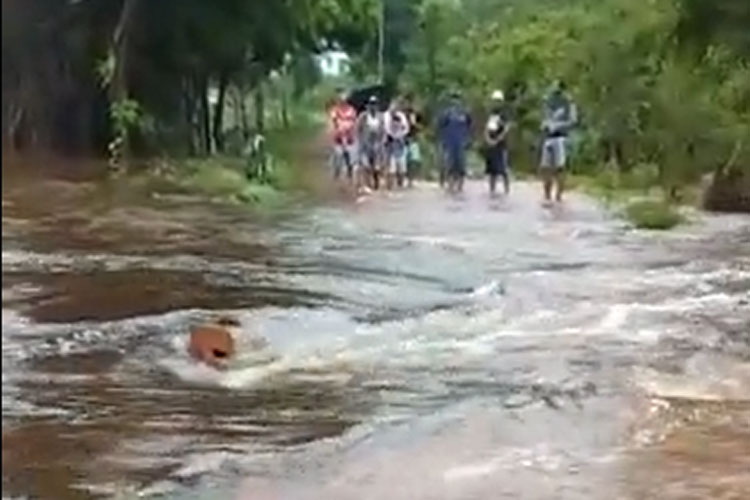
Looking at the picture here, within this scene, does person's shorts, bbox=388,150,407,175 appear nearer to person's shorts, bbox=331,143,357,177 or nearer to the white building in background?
person's shorts, bbox=331,143,357,177

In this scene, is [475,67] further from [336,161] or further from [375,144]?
[375,144]

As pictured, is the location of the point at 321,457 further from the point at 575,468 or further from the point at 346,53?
the point at 346,53

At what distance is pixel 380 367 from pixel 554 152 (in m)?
12.2

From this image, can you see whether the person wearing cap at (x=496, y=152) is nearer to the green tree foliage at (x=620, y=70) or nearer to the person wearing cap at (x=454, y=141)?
the person wearing cap at (x=454, y=141)

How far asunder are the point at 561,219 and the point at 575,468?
13545 mm

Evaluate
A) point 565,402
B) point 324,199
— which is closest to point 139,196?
point 324,199

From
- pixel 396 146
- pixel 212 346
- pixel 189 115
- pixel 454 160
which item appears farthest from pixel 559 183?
pixel 189 115

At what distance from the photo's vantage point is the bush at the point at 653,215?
67.2 ft

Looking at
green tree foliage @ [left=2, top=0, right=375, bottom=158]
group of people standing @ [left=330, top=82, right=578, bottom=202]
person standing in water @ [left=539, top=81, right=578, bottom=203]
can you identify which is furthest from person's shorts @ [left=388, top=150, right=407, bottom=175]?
green tree foliage @ [left=2, top=0, right=375, bottom=158]

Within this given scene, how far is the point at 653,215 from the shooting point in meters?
21.2

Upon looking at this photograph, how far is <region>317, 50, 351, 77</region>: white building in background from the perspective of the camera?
54.8 m

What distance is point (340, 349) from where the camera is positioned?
1126 cm

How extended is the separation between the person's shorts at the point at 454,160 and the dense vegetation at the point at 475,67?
2.42 m

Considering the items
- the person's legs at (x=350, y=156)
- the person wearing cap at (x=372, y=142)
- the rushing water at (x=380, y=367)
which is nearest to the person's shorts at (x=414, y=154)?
the person wearing cap at (x=372, y=142)
